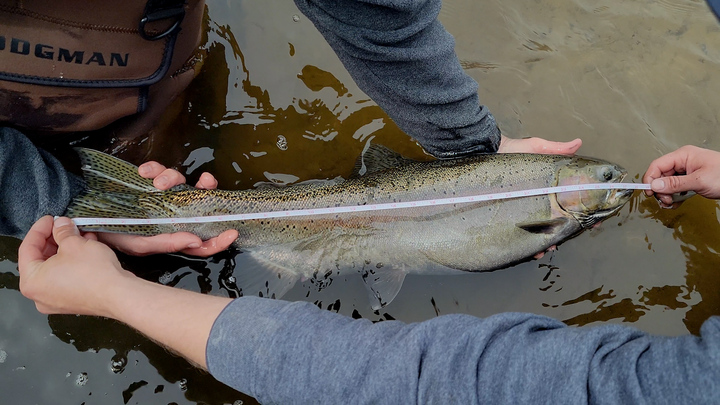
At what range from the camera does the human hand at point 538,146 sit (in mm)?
2820

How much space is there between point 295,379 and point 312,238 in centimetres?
118

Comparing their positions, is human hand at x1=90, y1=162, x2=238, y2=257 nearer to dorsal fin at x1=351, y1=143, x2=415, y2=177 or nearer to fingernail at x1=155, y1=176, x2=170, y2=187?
fingernail at x1=155, y1=176, x2=170, y2=187

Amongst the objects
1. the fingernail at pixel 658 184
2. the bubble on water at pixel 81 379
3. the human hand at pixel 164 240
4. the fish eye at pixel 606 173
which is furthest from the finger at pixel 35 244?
the fingernail at pixel 658 184

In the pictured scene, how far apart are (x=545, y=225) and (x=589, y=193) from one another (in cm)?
29

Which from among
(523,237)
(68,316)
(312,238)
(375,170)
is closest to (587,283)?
(523,237)

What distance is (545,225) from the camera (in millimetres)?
2627

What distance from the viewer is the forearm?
169cm

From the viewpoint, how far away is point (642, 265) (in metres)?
2.91

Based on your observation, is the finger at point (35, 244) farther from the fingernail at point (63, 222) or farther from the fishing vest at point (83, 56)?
the fishing vest at point (83, 56)

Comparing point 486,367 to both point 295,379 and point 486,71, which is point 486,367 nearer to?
point 295,379

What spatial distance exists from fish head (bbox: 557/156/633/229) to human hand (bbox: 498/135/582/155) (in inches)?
7.0

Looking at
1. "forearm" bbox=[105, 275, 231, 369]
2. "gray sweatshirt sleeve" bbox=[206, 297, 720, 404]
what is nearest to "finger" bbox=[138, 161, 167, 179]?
"forearm" bbox=[105, 275, 231, 369]

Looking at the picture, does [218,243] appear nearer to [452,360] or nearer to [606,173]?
[452,360]

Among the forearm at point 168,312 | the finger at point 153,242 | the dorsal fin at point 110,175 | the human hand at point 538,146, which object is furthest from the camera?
the human hand at point 538,146
